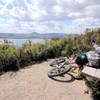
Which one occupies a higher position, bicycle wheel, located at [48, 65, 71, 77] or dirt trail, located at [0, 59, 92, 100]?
bicycle wheel, located at [48, 65, 71, 77]

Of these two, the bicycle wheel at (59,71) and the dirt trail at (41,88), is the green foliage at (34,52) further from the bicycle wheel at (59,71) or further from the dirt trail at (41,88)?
the bicycle wheel at (59,71)

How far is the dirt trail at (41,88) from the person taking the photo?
2379 millimetres

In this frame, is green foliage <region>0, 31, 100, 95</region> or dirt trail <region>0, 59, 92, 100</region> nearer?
dirt trail <region>0, 59, 92, 100</region>

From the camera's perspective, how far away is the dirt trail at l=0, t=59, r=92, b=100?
7.80 feet

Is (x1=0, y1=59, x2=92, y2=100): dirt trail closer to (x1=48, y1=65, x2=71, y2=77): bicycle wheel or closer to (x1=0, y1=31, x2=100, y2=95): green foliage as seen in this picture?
(x1=48, y1=65, x2=71, y2=77): bicycle wheel

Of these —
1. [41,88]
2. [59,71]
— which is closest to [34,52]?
[59,71]

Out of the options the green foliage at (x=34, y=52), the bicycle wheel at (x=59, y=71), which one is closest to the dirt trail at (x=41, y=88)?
the bicycle wheel at (x=59, y=71)

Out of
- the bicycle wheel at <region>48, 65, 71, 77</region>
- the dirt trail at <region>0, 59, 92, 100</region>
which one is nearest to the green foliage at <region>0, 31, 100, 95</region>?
the dirt trail at <region>0, 59, 92, 100</region>

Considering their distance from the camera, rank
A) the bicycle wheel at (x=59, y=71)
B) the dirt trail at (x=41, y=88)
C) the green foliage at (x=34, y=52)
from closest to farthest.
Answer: the dirt trail at (x=41, y=88), the bicycle wheel at (x=59, y=71), the green foliage at (x=34, y=52)

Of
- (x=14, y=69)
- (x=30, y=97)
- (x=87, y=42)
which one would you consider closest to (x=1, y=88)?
(x=30, y=97)

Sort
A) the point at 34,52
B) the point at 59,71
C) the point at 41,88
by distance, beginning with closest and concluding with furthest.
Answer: the point at 41,88
the point at 59,71
the point at 34,52

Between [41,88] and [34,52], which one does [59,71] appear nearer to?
[41,88]

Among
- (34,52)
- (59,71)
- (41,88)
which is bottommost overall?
(41,88)

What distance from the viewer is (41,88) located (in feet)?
9.12
